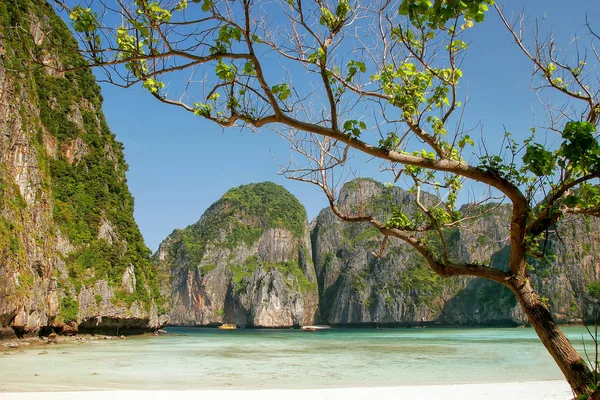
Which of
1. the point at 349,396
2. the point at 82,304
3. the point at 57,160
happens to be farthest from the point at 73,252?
the point at 349,396

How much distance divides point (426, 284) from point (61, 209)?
277 feet

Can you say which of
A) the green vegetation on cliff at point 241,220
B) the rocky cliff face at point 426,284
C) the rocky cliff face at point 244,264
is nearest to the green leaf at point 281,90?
the rocky cliff face at point 426,284

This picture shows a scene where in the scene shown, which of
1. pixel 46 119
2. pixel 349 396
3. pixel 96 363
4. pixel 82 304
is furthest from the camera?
pixel 46 119

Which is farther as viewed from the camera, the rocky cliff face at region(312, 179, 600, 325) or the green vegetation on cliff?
the green vegetation on cliff

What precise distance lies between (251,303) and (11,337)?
273 feet

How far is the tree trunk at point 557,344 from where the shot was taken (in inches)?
122

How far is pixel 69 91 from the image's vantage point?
141 ft

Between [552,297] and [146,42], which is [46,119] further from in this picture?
[552,297]

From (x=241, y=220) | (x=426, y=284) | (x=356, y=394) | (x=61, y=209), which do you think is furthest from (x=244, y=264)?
(x=356, y=394)

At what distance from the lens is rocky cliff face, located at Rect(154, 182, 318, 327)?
10631 centimetres

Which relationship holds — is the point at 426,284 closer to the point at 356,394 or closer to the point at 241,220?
the point at 241,220

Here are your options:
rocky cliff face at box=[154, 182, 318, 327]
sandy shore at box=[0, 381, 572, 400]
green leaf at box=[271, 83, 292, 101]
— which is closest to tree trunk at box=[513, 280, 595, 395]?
green leaf at box=[271, 83, 292, 101]

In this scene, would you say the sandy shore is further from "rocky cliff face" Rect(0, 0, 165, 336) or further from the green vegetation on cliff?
the green vegetation on cliff

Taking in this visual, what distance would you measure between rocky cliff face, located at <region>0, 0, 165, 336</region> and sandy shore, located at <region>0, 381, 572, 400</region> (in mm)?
15344
